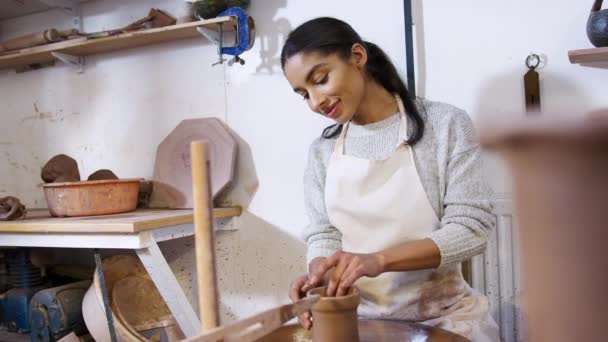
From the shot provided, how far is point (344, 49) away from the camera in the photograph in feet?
3.99

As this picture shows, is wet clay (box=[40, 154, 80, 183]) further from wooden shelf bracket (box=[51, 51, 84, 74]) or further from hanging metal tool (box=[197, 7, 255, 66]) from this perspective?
hanging metal tool (box=[197, 7, 255, 66])

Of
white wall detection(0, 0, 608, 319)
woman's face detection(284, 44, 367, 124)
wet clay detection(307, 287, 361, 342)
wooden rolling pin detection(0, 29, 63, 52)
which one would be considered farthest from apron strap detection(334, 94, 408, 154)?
wooden rolling pin detection(0, 29, 63, 52)

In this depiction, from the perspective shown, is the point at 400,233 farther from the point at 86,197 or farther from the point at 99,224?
the point at 86,197

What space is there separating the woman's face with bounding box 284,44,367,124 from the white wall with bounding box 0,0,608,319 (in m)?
0.45

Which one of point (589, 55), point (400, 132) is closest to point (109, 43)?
point (400, 132)

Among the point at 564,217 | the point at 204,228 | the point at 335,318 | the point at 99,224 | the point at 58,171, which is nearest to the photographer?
the point at 564,217

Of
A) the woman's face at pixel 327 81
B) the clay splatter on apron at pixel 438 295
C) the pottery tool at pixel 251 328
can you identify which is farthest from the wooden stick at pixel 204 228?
the clay splatter on apron at pixel 438 295

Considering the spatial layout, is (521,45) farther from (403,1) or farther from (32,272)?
(32,272)

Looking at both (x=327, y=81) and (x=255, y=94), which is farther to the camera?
(x=255, y=94)

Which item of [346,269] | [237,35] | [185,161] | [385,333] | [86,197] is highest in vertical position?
[237,35]

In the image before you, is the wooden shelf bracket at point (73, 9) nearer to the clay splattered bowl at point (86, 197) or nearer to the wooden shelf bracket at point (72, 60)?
the wooden shelf bracket at point (72, 60)

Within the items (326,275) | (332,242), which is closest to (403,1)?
(332,242)

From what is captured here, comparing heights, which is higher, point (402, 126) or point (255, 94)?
point (255, 94)

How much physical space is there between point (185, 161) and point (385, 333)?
1.21m
